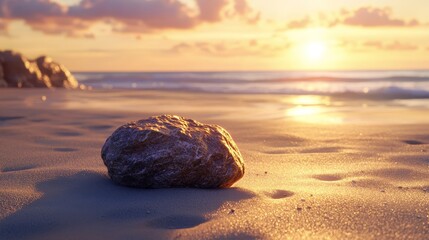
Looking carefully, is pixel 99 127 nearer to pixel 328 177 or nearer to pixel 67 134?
pixel 67 134

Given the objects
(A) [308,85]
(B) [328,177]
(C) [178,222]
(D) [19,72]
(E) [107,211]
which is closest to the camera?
(C) [178,222]

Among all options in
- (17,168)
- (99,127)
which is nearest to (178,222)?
(17,168)

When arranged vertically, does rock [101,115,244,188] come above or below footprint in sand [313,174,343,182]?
above

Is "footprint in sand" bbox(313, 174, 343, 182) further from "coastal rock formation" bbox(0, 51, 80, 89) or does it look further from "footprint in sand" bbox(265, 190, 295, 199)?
"coastal rock formation" bbox(0, 51, 80, 89)

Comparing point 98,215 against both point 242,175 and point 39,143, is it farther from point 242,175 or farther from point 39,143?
point 39,143

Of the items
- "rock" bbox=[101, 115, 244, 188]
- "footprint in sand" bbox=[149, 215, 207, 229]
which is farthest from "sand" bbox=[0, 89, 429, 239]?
"rock" bbox=[101, 115, 244, 188]

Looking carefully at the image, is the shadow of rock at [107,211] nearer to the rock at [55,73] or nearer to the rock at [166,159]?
the rock at [166,159]

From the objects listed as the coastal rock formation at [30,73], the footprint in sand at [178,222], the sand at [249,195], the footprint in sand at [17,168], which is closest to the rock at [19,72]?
the coastal rock formation at [30,73]
